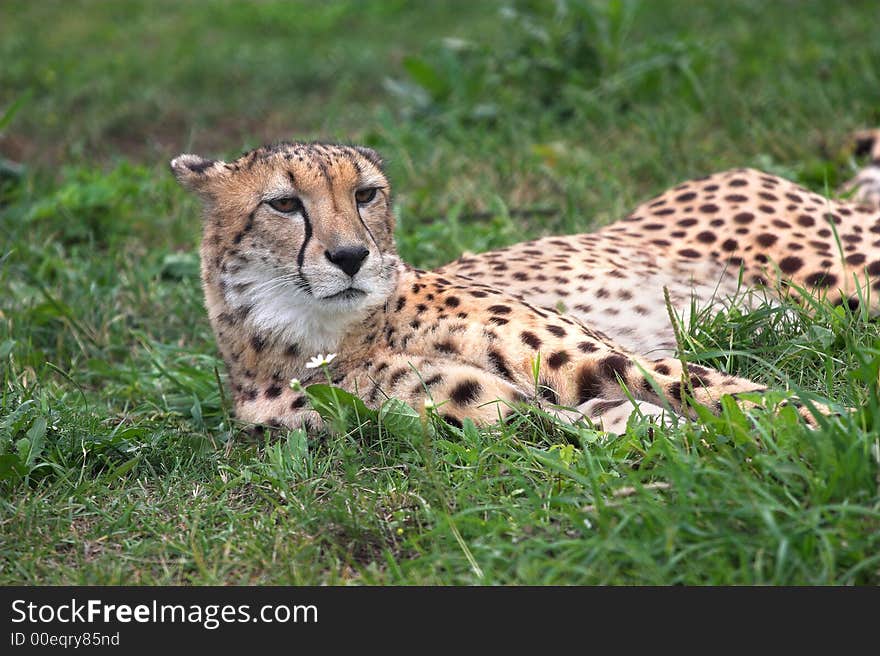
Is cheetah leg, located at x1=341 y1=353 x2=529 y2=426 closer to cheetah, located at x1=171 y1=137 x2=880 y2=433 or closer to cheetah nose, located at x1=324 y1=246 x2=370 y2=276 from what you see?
cheetah, located at x1=171 y1=137 x2=880 y2=433

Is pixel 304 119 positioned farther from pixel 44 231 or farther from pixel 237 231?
pixel 237 231

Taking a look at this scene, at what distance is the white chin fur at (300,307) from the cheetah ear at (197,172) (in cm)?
33

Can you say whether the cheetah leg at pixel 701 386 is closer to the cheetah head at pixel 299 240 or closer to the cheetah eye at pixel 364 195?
the cheetah head at pixel 299 240

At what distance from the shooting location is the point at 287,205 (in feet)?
10.4

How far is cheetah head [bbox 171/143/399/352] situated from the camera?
306 cm

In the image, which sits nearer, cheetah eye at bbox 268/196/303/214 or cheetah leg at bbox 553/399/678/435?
cheetah leg at bbox 553/399/678/435

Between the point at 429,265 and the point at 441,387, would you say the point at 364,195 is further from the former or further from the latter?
the point at 429,265

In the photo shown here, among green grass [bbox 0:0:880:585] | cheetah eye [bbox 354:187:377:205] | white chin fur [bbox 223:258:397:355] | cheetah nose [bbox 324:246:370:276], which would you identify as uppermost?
cheetah eye [bbox 354:187:377:205]

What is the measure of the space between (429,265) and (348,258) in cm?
173

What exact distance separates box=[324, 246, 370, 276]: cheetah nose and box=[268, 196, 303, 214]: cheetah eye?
223 mm

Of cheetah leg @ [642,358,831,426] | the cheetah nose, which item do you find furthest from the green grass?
the cheetah nose

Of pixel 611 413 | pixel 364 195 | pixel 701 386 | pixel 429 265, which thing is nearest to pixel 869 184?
pixel 429 265
